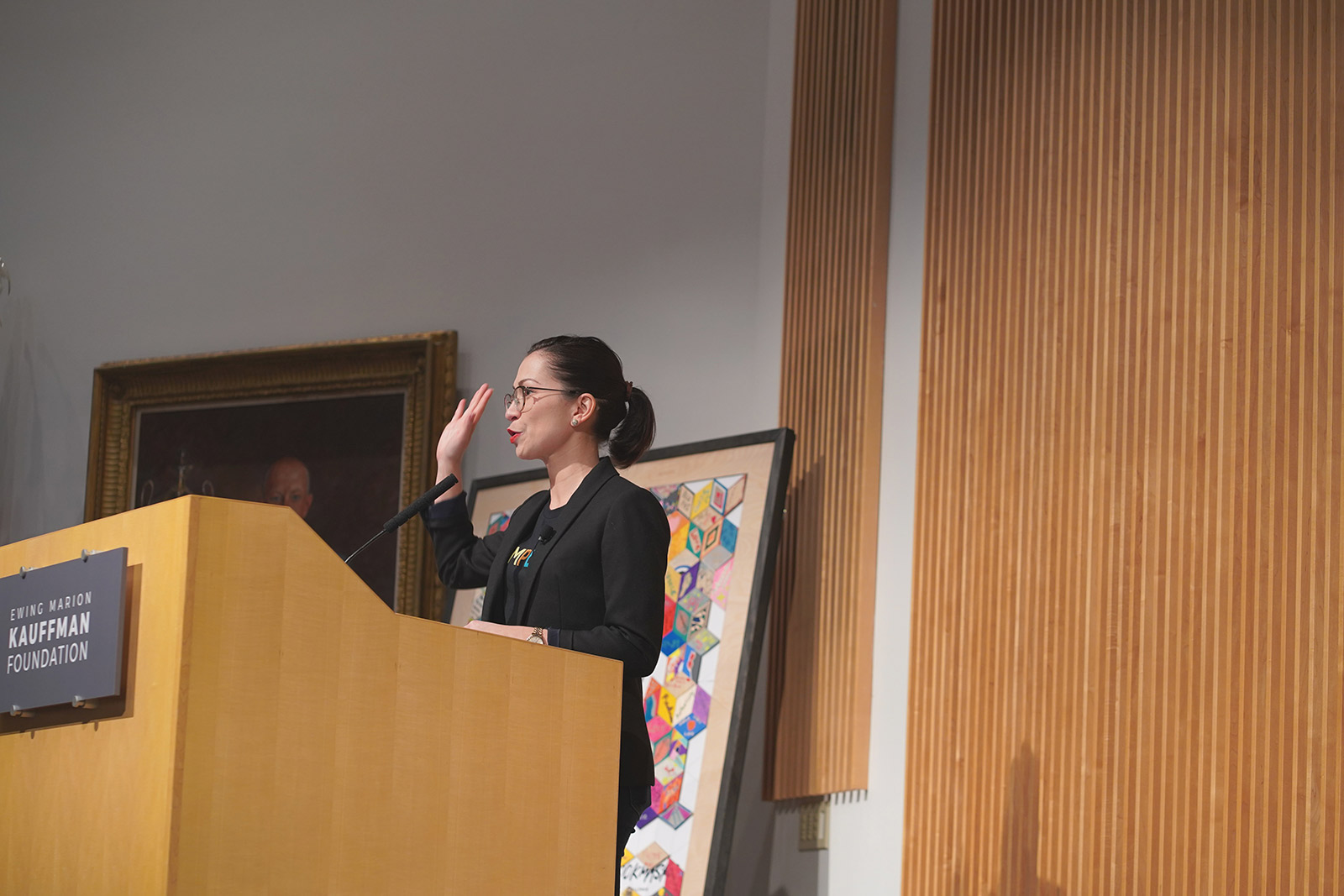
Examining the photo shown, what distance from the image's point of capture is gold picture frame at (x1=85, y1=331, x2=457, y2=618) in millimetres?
4602

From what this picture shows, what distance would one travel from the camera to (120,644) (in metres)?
1.50

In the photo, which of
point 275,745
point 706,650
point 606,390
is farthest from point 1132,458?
point 275,745

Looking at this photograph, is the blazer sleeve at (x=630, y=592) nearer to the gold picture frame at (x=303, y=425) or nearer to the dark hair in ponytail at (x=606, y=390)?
the dark hair in ponytail at (x=606, y=390)

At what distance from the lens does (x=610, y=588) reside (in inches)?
82.0

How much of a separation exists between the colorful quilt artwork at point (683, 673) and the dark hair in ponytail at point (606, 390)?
106 cm

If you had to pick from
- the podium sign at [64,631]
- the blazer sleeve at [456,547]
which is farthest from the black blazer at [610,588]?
the podium sign at [64,631]

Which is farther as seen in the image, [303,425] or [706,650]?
[303,425]

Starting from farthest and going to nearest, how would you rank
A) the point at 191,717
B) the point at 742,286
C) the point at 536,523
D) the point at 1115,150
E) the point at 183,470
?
the point at 183,470
the point at 742,286
the point at 1115,150
the point at 536,523
the point at 191,717

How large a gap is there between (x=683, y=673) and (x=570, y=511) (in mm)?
1575

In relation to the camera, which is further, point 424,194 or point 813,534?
point 424,194

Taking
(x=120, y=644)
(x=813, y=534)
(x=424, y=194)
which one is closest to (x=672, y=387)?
(x=813, y=534)

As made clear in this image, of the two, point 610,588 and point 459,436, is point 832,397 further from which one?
point 610,588

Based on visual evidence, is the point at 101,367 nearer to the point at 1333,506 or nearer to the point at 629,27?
the point at 629,27

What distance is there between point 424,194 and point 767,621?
2065 mm
